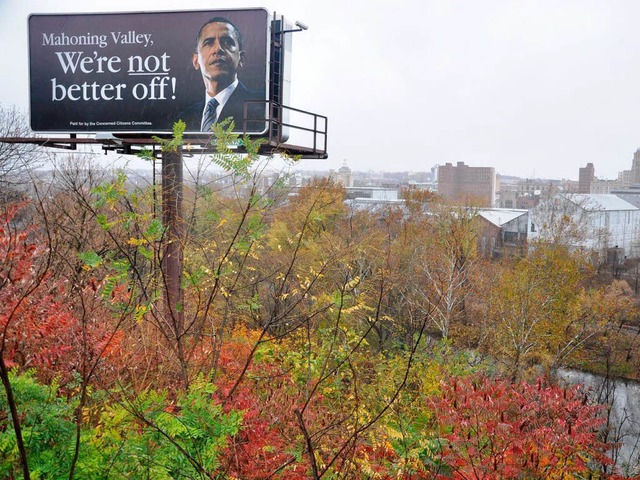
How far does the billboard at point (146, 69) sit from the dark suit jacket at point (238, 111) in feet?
0.06

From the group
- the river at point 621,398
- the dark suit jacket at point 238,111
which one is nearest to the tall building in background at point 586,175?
the river at point 621,398

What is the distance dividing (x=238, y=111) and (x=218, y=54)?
41.7 inches

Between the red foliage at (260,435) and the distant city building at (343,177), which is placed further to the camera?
the distant city building at (343,177)

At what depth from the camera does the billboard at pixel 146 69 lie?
1088 centimetres

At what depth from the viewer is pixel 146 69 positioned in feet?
36.8

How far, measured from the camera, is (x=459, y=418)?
6.98 metres

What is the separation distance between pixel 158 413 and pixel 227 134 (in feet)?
8.57

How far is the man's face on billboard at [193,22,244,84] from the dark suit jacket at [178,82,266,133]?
33cm

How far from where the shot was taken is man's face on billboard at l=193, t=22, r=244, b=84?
10.9 meters

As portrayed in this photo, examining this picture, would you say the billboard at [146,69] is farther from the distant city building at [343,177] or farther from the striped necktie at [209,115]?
the distant city building at [343,177]

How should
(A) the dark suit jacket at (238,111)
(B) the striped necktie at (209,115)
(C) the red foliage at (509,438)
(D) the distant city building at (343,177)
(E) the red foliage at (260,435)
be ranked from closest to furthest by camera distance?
1. (E) the red foliage at (260,435)
2. (C) the red foliage at (509,438)
3. (A) the dark suit jacket at (238,111)
4. (B) the striped necktie at (209,115)
5. (D) the distant city building at (343,177)

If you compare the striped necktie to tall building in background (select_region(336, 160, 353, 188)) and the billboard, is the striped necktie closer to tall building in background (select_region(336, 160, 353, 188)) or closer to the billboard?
the billboard

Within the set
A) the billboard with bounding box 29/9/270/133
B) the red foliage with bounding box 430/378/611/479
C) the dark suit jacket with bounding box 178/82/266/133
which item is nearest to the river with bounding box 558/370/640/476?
the red foliage with bounding box 430/378/611/479

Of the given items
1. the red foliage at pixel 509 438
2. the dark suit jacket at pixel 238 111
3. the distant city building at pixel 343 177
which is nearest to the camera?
the red foliage at pixel 509 438
